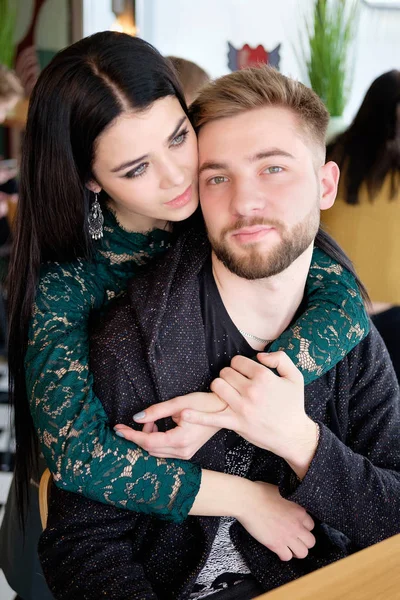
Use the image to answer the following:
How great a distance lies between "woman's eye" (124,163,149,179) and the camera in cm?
140

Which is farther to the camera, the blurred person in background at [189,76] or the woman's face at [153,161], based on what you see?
the blurred person in background at [189,76]

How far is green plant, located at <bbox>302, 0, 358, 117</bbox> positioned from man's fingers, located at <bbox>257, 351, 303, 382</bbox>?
2.30 m

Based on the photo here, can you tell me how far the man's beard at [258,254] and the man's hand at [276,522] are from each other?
40 centimetres

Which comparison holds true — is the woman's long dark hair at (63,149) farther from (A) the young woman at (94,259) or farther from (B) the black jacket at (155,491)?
(B) the black jacket at (155,491)

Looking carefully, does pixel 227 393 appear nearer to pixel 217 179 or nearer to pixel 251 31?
pixel 217 179

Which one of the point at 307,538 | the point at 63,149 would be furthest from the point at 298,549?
the point at 63,149

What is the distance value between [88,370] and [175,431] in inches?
7.6

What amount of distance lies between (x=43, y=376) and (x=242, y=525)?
464 mm

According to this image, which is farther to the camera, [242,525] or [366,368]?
[366,368]

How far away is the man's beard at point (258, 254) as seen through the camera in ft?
4.41

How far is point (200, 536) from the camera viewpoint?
1310mm

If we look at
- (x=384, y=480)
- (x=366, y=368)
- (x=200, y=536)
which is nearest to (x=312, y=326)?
(x=366, y=368)

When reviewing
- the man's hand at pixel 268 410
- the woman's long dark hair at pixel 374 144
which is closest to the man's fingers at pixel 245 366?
the man's hand at pixel 268 410

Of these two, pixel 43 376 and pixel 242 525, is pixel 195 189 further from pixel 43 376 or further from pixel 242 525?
pixel 242 525
